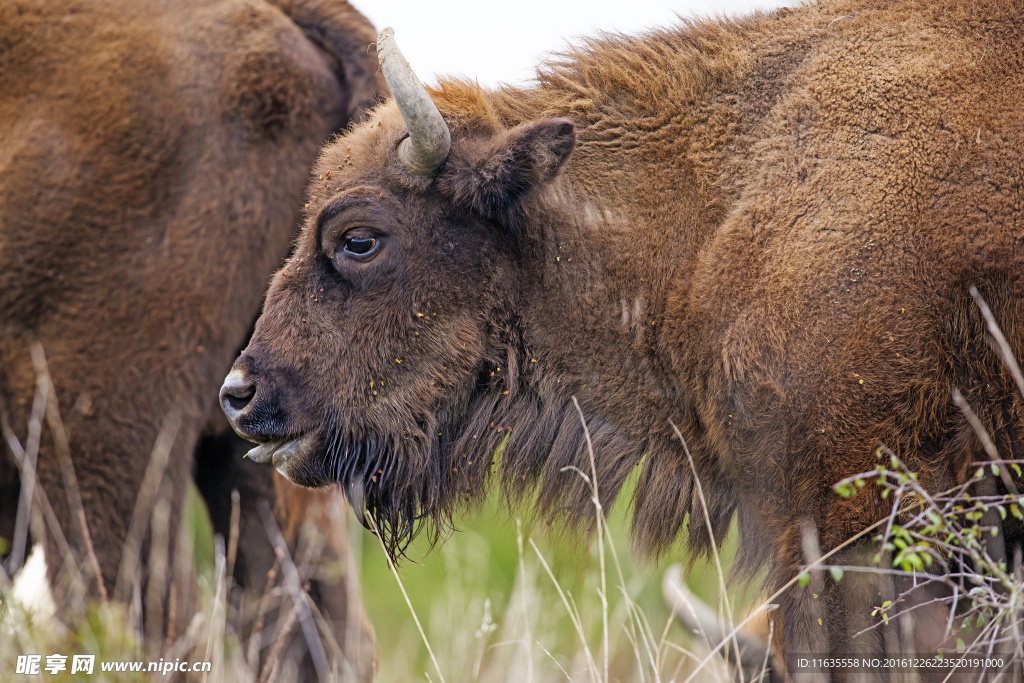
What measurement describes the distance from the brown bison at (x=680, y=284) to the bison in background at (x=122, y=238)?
62cm

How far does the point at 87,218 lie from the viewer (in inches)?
154

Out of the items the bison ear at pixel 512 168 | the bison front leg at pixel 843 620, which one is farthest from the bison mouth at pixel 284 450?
the bison front leg at pixel 843 620

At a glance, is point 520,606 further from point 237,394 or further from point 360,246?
point 360,246

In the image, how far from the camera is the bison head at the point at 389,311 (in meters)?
3.36

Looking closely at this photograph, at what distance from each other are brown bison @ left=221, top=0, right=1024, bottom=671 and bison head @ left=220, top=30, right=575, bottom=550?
10mm

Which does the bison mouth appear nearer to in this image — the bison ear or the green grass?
the green grass

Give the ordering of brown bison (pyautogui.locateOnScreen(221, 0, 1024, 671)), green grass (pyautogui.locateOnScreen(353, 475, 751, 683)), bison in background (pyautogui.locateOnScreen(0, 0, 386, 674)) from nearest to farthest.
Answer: brown bison (pyautogui.locateOnScreen(221, 0, 1024, 671)) → green grass (pyautogui.locateOnScreen(353, 475, 751, 683)) → bison in background (pyautogui.locateOnScreen(0, 0, 386, 674))

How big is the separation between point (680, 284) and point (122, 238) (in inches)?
95.5

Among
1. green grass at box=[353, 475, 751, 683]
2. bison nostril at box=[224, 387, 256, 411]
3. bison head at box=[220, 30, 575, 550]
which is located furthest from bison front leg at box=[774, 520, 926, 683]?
bison nostril at box=[224, 387, 256, 411]

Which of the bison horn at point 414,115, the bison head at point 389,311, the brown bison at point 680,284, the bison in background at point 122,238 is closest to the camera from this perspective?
the brown bison at point 680,284

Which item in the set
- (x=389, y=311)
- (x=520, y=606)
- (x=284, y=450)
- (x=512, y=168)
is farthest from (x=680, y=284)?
(x=520, y=606)

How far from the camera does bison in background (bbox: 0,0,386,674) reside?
3.89 m

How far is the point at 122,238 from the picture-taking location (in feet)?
12.9

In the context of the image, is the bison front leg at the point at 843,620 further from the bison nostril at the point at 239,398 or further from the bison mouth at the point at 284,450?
the bison nostril at the point at 239,398
